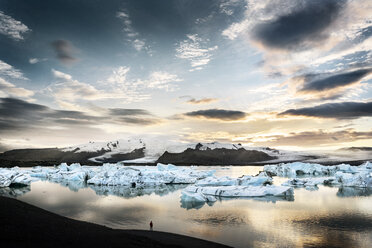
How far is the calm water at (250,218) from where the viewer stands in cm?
1181

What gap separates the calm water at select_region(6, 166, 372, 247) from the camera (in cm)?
1181

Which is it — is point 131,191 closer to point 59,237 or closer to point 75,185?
point 75,185

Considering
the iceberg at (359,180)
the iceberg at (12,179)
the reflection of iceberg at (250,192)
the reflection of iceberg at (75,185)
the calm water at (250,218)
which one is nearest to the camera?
the calm water at (250,218)

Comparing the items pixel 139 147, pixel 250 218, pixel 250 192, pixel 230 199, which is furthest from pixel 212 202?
pixel 139 147

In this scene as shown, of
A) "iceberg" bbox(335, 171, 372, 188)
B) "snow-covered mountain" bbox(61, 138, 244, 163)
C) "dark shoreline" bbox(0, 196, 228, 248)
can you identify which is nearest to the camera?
"dark shoreline" bbox(0, 196, 228, 248)

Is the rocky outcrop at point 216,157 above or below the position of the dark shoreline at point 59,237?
above

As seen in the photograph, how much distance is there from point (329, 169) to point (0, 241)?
59.5 metres

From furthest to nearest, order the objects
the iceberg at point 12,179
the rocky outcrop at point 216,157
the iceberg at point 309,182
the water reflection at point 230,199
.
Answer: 1. the rocky outcrop at point 216,157
2. the iceberg at point 309,182
3. the iceberg at point 12,179
4. the water reflection at point 230,199

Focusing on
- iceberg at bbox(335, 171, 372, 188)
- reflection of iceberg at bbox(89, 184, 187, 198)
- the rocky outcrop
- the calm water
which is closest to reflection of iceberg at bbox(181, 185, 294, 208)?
the calm water

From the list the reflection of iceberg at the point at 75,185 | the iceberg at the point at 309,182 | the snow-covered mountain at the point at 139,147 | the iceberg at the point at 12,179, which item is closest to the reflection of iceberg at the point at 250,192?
the iceberg at the point at 309,182

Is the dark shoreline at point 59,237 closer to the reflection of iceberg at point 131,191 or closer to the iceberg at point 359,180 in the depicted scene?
the reflection of iceberg at point 131,191

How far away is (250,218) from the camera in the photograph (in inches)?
609

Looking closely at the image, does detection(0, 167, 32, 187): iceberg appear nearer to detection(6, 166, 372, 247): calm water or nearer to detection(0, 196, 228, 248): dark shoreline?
detection(6, 166, 372, 247): calm water

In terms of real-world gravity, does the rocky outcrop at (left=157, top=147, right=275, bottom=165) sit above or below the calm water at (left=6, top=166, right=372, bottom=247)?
above
